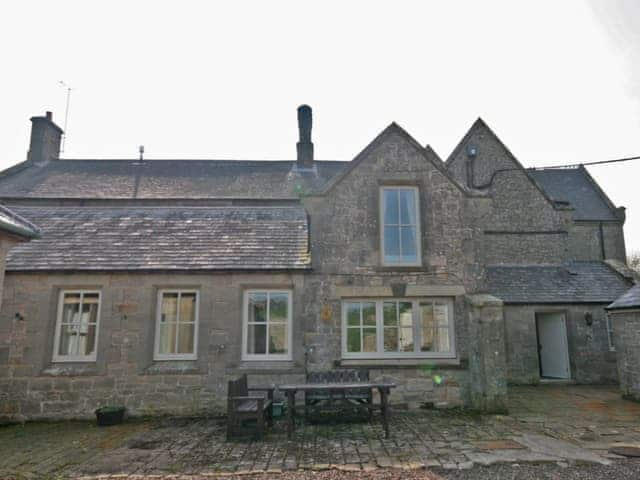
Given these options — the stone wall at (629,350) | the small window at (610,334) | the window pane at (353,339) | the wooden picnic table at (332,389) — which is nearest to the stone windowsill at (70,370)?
the wooden picnic table at (332,389)

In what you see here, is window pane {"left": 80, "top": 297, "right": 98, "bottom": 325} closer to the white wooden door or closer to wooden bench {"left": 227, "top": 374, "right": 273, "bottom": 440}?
wooden bench {"left": 227, "top": 374, "right": 273, "bottom": 440}

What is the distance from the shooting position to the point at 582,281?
54.5ft

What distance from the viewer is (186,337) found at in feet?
34.3

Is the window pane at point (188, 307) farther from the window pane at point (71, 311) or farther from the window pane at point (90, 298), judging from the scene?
the window pane at point (71, 311)

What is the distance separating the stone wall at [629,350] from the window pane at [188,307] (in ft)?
41.4

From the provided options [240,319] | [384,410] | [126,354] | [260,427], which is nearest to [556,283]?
[384,410]

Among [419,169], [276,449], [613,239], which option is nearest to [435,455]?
[276,449]

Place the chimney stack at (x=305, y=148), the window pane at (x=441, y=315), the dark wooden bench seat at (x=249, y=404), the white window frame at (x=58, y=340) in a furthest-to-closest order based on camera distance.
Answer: the chimney stack at (x=305, y=148) → the window pane at (x=441, y=315) → the white window frame at (x=58, y=340) → the dark wooden bench seat at (x=249, y=404)

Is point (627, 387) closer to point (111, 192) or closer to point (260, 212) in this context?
point (260, 212)

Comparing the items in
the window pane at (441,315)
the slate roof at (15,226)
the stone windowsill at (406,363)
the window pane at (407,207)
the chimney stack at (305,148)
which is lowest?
the stone windowsill at (406,363)

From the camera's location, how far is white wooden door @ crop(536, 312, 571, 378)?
1544 centimetres

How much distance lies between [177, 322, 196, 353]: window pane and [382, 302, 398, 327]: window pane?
498 cm

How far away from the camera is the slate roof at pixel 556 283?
51.1 ft

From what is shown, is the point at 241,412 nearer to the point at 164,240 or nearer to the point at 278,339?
the point at 278,339
